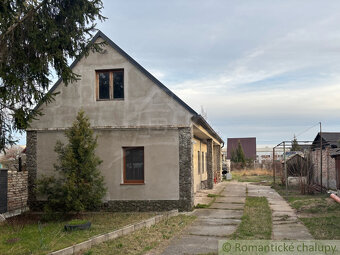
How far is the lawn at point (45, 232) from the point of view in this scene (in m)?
7.90

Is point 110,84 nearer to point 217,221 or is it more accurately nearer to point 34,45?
point 34,45

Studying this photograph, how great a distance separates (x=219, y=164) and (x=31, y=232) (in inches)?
900

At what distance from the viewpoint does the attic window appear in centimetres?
1433

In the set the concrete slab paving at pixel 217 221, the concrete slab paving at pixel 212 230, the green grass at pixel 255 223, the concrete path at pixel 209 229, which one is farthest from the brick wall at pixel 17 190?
the green grass at pixel 255 223

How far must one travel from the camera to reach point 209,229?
Result: 33.3ft

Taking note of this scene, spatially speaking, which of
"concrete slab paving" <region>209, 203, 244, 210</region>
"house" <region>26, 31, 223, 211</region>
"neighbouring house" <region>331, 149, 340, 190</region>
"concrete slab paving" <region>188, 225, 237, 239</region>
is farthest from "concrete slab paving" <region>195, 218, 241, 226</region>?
"neighbouring house" <region>331, 149, 340, 190</region>

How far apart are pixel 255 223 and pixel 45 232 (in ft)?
19.4

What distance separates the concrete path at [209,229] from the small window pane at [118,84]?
5322 mm

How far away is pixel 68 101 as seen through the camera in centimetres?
1453

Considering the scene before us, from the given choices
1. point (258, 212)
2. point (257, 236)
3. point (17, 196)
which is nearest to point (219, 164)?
point (258, 212)

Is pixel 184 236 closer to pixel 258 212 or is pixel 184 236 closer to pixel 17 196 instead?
pixel 258 212

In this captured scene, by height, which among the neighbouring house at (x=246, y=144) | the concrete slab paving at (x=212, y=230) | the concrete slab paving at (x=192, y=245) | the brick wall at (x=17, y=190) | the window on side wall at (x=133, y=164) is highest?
the neighbouring house at (x=246, y=144)

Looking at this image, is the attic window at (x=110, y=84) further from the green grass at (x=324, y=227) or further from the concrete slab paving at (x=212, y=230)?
the green grass at (x=324, y=227)

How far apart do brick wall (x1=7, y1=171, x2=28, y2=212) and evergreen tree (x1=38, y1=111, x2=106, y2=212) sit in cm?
171
